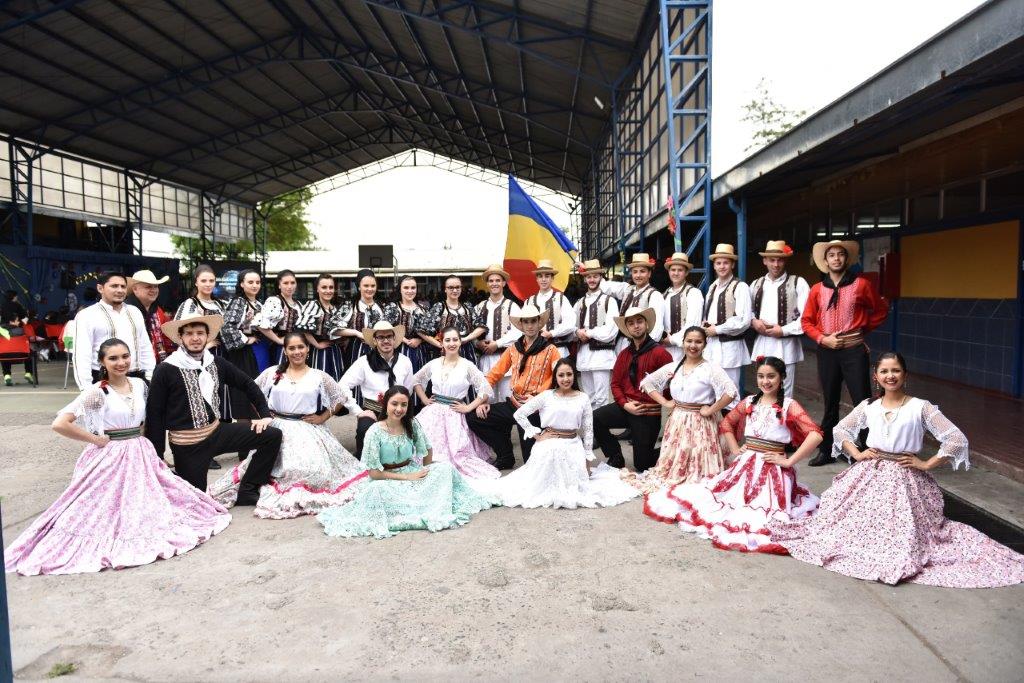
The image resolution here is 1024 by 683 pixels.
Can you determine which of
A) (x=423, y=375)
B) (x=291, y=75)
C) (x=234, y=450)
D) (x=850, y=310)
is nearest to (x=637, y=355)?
(x=850, y=310)

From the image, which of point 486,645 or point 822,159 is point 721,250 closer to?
point 822,159

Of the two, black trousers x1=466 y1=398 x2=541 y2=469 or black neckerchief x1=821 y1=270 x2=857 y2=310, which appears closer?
black neckerchief x1=821 y1=270 x2=857 y2=310

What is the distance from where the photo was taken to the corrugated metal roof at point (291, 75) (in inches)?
549

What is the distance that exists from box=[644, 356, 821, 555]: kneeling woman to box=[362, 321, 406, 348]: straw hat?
2.51 metres

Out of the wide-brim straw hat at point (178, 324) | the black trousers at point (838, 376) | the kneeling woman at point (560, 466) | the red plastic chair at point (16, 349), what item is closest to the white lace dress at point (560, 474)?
the kneeling woman at point (560, 466)

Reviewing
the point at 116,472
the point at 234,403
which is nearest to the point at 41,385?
the point at 234,403

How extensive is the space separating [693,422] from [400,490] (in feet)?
6.87

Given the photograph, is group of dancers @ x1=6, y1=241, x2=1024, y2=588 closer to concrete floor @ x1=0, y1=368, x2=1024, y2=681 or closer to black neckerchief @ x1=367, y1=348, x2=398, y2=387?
black neckerchief @ x1=367, y1=348, x2=398, y2=387

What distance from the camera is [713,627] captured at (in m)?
2.87

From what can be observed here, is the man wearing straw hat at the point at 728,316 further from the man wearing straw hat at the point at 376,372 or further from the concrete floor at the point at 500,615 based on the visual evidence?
the man wearing straw hat at the point at 376,372

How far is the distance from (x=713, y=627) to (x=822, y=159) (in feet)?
16.7

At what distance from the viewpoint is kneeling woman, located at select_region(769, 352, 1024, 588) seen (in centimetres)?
329

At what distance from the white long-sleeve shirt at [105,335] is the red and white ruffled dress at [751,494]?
12.9 ft

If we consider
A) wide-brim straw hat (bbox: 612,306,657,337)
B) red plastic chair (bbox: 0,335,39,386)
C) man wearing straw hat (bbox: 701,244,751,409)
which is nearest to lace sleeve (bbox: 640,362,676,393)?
wide-brim straw hat (bbox: 612,306,657,337)
